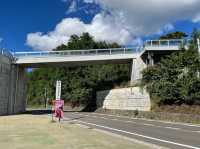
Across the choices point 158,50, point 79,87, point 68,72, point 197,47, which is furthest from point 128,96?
point 68,72

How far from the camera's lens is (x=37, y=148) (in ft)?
39.4

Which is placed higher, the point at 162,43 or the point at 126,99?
the point at 162,43

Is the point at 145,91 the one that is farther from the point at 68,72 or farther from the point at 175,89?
the point at 68,72

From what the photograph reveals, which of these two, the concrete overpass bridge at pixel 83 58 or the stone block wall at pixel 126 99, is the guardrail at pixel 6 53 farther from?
the stone block wall at pixel 126 99

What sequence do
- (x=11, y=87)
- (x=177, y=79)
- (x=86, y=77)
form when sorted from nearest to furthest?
(x=177, y=79), (x=11, y=87), (x=86, y=77)

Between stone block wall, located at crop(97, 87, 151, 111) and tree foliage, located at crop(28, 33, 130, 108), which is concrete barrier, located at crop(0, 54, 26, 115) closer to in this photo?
stone block wall, located at crop(97, 87, 151, 111)

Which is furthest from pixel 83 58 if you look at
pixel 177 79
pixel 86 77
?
pixel 86 77

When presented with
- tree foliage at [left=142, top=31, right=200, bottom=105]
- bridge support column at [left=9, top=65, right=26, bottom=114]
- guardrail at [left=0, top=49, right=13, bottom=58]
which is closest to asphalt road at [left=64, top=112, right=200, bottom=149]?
tree foliage at [left=142, top=31, right=200, bottom=105]

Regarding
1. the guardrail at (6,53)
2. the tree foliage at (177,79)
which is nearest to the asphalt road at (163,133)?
the tree foliage at (177,79)

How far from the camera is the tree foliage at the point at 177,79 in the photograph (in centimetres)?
3512

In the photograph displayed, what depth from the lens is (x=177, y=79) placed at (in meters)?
37.5

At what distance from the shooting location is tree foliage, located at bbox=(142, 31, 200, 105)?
35125mm

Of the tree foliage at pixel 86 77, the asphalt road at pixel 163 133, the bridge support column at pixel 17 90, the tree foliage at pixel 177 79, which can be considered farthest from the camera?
the tree foliage at pixel 86 77

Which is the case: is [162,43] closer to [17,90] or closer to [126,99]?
[126,99]
